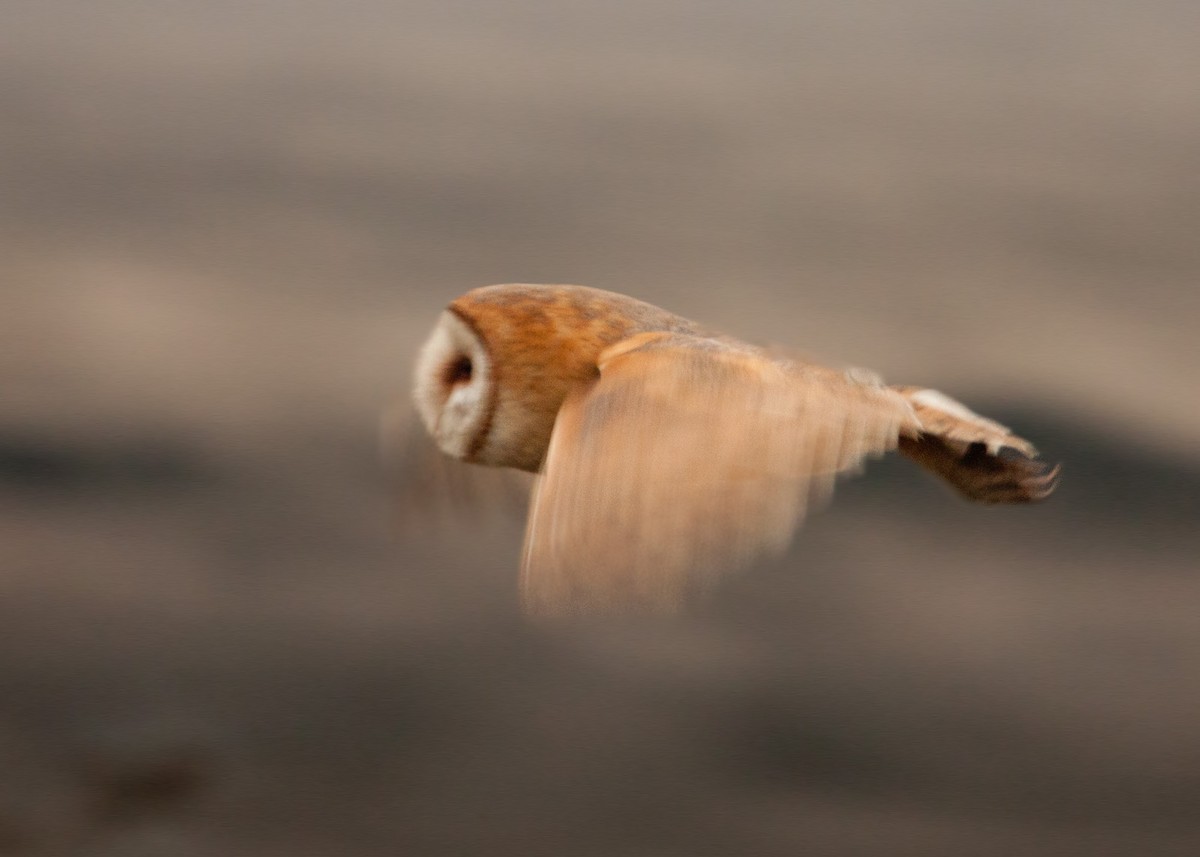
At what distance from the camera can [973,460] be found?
1.57m

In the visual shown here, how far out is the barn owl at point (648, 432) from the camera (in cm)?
123

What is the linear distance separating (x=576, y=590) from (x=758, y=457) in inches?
8.8

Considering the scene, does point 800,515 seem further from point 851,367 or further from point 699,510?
point 851,367

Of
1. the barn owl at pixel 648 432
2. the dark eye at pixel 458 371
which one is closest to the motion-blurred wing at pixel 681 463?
the barn owl at pixel 648 432

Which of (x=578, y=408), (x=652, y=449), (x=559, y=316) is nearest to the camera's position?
(x=652, y=449)

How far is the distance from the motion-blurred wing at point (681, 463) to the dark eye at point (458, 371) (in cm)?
20

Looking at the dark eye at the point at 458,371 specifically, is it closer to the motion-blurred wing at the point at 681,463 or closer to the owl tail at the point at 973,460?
the motion-blurred wing at the point at 681,463

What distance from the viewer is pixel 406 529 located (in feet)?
6.60

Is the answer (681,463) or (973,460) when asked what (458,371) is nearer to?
(681,463)

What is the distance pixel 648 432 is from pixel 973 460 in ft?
1.53

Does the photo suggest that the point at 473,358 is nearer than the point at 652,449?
No

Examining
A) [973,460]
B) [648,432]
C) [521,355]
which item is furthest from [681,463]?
[973,460]

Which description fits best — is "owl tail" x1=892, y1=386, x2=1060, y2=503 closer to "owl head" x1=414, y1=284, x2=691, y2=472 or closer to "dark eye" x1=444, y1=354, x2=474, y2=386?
"owl head" x1=414, y1=284, x2=691, y2=472

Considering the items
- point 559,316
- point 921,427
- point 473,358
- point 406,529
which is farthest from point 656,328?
point 406,529
